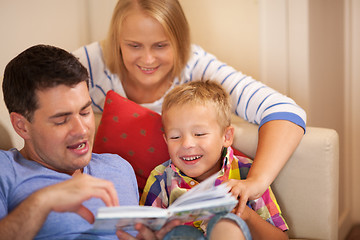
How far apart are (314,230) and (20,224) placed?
0.99m

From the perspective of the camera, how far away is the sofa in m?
1.56

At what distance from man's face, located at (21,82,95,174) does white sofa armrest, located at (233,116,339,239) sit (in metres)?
0.72

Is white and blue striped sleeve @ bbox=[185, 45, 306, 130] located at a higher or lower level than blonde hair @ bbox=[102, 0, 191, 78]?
lower

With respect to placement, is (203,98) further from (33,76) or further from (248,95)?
(33,76)

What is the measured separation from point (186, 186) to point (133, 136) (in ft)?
0.97

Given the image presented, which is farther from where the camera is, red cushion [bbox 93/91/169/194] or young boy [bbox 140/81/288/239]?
red cushion [bbox 93/91/169/194]

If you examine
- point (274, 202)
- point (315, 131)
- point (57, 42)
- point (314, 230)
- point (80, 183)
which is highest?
point (57, 42)

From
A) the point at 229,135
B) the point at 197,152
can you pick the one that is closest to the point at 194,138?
the point at 197,152

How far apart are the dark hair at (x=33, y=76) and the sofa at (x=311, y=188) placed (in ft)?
2.58

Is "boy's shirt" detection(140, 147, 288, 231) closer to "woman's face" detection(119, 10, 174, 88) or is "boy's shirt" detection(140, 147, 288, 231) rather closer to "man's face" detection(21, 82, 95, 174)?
"man's face" detection(21, 82, 95, 174)

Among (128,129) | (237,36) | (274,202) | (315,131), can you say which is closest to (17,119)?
(128,129)

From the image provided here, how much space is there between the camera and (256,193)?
4.61 feet

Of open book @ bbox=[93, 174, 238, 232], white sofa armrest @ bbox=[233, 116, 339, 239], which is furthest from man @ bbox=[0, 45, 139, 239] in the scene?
white sofa armrest @ bbox=[233, 116, 339, 239]

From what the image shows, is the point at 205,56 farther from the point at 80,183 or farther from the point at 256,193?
the point at 80,183
